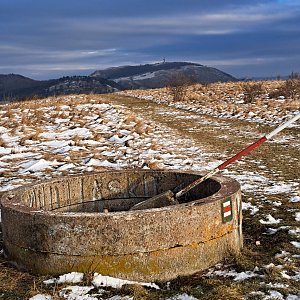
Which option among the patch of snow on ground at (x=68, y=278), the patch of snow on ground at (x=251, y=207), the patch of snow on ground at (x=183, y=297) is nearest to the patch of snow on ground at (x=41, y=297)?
the patch of snow on ground at (x=68, y=278)

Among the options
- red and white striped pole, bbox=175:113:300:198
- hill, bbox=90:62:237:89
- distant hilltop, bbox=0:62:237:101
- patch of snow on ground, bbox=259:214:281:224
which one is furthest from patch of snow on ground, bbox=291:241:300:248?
hill, bbox=90:62:237:89

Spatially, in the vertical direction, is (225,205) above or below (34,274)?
above

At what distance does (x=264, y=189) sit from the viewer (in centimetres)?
700

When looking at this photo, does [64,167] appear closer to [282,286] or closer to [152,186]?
[152,186]

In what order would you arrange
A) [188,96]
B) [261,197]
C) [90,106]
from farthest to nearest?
[188,96], [90,106], [261,197]

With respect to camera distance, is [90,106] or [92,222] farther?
[90,106]

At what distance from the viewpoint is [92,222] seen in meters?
3.90

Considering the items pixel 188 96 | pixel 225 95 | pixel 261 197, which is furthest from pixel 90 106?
pixel 261 197

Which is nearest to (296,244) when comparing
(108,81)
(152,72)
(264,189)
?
(264,189)

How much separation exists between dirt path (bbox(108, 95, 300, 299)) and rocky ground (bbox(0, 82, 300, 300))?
0.4 inches

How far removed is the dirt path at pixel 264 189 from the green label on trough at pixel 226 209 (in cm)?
41

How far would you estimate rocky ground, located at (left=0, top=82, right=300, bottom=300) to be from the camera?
378 cm

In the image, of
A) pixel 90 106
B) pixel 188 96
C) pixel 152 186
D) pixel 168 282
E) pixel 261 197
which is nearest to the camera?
pixel 168 282

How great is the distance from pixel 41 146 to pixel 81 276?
772 cm
